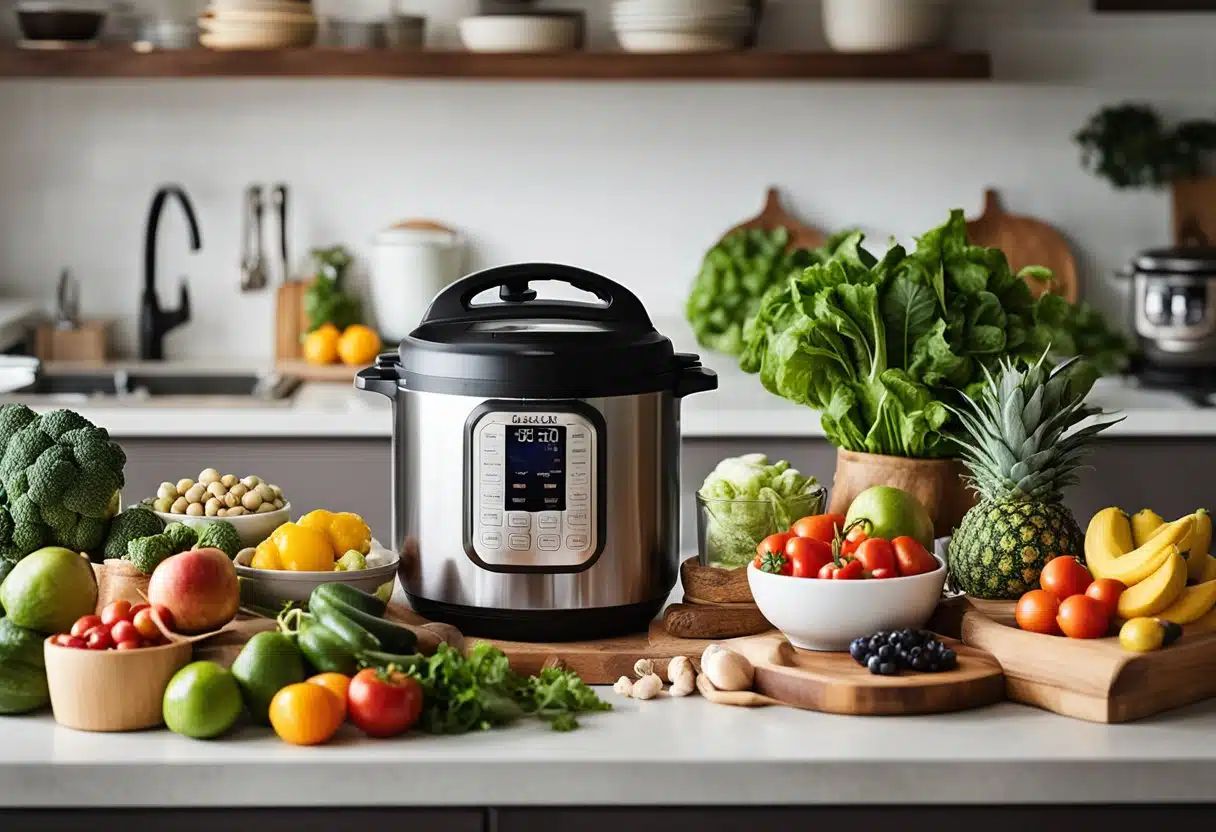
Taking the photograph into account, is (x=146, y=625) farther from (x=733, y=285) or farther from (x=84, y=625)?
(x=733, y=285)

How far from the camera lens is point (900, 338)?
1.97 metres

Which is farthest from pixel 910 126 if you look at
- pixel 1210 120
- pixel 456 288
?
pixel 456 288

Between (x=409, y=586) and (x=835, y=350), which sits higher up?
(x=835, y=350)

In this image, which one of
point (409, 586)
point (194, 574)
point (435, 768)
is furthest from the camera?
point (409, 586)

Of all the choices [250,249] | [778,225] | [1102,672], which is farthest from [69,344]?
[1102,672]

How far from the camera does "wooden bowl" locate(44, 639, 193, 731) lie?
4.56 feet

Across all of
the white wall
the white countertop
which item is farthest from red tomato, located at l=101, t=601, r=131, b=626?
the white wall

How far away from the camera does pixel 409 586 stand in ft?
5.51

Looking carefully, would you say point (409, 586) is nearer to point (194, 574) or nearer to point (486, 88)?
point (194, 574)

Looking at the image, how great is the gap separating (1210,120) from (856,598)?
2.97 m

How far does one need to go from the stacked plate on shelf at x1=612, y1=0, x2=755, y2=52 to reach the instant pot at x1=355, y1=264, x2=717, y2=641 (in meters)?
2.09

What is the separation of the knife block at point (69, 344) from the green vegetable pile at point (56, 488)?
2343 mm

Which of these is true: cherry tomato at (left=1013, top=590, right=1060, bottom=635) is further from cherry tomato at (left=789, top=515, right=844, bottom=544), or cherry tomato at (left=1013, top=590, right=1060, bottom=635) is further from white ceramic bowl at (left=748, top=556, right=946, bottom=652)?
cherry tomato at (left=789, top=515, right=844, bottom=544)

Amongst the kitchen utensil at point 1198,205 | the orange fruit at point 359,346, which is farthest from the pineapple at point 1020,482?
the kitchen utensil at point 1198,205
